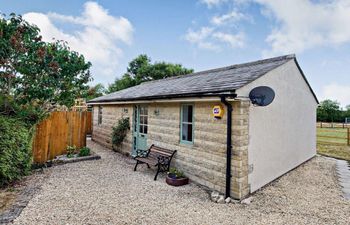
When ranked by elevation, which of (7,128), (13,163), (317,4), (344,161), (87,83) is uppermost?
(317,4)

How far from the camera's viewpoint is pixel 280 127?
7090mm

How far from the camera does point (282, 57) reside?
7566 mm

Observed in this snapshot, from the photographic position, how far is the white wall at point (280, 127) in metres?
5.69

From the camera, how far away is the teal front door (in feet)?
28.8

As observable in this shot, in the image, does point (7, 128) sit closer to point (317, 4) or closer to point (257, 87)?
point (257, 87)

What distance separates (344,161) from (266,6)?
27.7ft

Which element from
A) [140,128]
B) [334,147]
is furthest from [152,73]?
[334,147]

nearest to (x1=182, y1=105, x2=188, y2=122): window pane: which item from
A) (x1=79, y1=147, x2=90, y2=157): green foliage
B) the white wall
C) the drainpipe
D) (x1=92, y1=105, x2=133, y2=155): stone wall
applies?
the drainpipe

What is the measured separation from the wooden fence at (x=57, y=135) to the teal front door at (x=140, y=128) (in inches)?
100

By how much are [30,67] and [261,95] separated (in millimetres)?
8075

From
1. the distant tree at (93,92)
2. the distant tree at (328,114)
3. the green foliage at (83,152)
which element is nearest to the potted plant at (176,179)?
the green foliage at (83,152)

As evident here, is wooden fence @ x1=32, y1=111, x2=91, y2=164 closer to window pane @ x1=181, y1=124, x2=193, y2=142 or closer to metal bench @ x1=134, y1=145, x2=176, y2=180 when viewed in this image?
metal bench @ x1=134, y1=145, x2=176, y2=180

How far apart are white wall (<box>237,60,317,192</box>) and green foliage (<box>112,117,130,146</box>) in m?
6.24

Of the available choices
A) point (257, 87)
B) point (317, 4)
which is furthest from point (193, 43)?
point (257, 87)
